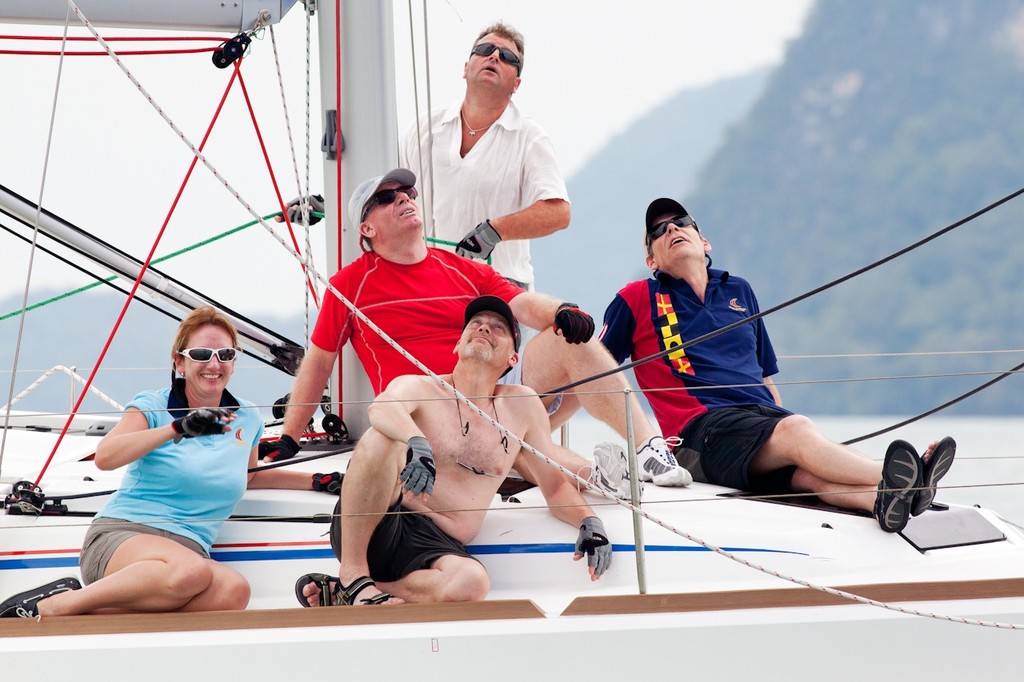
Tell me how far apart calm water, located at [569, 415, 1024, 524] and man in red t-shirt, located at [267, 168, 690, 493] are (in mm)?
123

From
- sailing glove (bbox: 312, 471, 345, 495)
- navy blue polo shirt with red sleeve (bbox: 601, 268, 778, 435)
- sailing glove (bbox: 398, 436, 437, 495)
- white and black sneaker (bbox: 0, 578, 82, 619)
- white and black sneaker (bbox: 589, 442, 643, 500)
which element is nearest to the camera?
sailing glove (bbox: 398, 436, 437, 495)

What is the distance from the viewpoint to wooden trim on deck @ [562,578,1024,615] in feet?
7.18

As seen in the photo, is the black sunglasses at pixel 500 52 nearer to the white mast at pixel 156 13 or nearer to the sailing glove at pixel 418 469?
the white mast at pixel 156 13

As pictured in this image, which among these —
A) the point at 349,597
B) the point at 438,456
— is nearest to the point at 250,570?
the point at 349,597

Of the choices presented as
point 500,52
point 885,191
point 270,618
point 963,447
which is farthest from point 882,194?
point 270,618

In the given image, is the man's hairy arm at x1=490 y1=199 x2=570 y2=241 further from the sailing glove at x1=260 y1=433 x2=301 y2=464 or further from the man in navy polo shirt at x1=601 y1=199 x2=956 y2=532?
the sailing glove at x1=260 y1=433 x2=301 y2=464

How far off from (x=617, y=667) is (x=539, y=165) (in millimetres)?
1752

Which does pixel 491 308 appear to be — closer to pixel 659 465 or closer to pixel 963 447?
pixel 659 465

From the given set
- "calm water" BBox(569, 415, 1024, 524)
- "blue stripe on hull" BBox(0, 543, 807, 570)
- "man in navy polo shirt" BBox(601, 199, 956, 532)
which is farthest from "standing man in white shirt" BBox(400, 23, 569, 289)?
"blue stripe on hull" BBox(0, 543, 807, 570)

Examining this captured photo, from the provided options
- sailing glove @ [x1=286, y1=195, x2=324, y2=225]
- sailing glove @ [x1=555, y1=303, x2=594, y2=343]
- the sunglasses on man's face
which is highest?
sailing glove @ [x1=286, y1=195, x2=324, y2=225]

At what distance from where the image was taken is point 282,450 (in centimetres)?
283

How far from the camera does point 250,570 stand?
2.47m

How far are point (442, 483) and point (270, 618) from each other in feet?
1.51

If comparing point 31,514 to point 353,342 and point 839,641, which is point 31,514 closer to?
point 353,342
